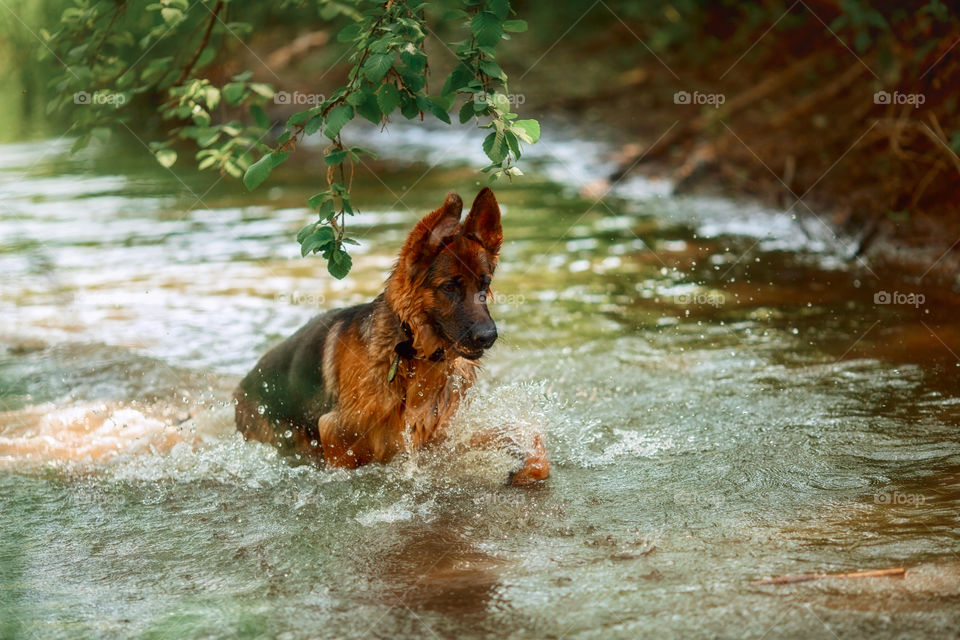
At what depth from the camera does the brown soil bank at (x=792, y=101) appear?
9.93 m

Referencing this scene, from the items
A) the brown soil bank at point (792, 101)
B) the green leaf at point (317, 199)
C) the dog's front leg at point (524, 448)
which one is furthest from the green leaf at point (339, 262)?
the brown soil bank at point (792, 101)

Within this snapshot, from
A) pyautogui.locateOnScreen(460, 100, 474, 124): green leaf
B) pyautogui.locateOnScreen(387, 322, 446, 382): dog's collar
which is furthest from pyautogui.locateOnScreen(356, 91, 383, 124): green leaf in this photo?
pyautogui.locateOnScreen(387, 322, 446, 382): dog's collar

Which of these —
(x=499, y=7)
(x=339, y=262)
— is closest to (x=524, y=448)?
(x=339, y=262)

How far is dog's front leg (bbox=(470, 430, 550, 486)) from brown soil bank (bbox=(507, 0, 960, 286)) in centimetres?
498

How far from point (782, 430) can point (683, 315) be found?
8.70 ft

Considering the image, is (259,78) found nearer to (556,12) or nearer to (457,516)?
(556,12)

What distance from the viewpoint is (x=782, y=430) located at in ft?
19.5

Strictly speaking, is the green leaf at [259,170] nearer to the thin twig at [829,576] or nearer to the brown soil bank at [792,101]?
the thin twig at [829,576]

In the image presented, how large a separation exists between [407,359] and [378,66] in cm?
171

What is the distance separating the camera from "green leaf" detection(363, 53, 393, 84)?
471cm

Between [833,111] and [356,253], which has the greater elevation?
[833,111]

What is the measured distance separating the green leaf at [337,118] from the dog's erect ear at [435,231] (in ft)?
2.19

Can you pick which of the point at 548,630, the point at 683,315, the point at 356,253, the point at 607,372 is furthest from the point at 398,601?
the point at 356,253

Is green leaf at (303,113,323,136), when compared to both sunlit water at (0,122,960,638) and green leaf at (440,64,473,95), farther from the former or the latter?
sunlit water at (0,122,960,638)
